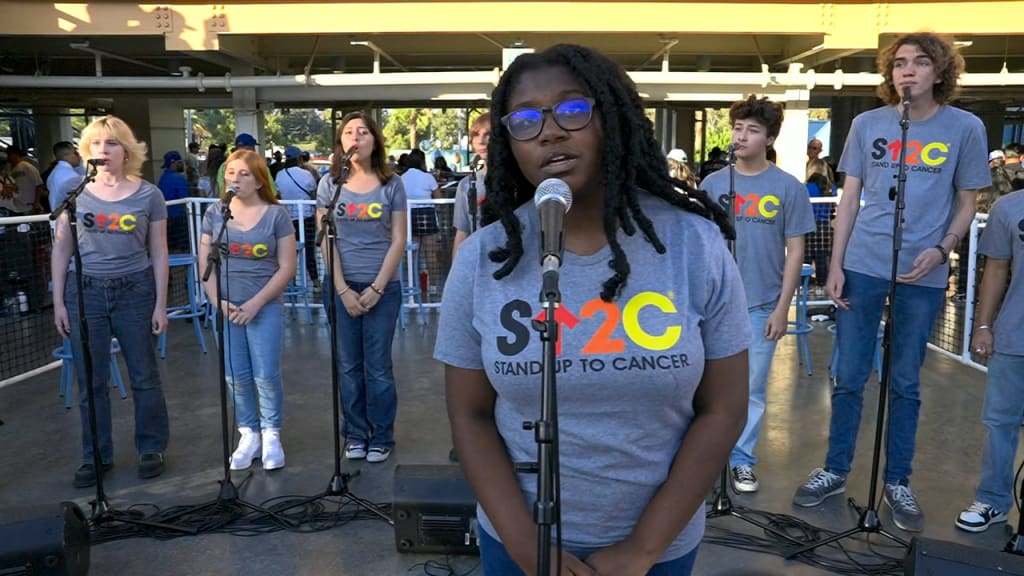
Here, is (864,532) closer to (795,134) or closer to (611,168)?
(611,168)

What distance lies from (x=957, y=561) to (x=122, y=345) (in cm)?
410

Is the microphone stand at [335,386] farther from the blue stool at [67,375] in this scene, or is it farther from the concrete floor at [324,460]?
the blue stool at [67,375]

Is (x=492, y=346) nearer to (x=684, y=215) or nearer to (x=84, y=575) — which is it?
(x=684, y=215)

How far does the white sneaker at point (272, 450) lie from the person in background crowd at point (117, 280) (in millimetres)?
589

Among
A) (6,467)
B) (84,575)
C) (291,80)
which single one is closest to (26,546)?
(84,575)

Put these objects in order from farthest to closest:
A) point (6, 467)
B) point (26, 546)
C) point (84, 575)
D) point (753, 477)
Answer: point (6, 467)
point (753, 477)
point (84, 575)
point (26, 546)

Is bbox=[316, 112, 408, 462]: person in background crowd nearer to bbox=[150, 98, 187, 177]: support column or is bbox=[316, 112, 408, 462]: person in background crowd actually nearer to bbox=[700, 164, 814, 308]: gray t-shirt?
bbox=[700, 164, 814, 308]: gray t-shirt

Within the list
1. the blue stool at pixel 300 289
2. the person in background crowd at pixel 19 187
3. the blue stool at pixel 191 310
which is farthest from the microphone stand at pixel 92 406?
the person in background crowd at pixel 19 187

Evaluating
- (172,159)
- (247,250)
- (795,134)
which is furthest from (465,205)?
(795,134)

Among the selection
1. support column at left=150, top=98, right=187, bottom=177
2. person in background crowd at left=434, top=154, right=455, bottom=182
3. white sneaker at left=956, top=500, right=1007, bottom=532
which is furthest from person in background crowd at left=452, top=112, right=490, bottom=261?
support column at left=150, top=98, right=187, bottom=177

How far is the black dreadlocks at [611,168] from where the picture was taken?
1.67 meters

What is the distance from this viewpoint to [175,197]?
31.1ft

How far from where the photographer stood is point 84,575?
324 centimetres

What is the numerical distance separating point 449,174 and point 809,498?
46.1 ft
